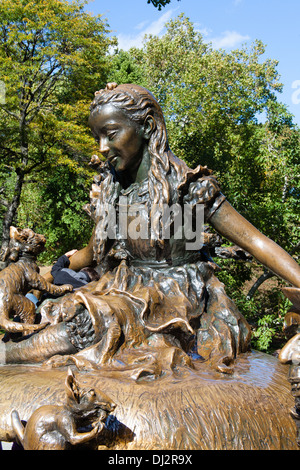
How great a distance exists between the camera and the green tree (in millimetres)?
13438

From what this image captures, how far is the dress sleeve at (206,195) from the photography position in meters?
3.27

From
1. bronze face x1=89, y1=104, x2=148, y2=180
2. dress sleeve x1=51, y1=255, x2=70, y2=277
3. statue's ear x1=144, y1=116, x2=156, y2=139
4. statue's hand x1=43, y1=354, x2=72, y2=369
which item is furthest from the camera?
dress sleeve x1=51, y1=255, x2=70, y2=277

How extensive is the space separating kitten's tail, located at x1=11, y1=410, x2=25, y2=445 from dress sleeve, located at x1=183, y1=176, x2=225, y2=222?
5.59ft

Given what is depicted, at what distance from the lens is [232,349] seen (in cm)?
298

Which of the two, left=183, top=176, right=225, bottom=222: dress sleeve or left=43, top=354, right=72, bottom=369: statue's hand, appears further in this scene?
left=183, top=176, right=225, bottom=222: dress sleeve

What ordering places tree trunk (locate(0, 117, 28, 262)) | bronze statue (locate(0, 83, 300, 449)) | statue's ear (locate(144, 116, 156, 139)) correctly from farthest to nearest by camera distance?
tree trunk (locate(0, 117, 28, 262)) < statue's ear (locate(144, 116, 156, 139)) < bronze statue (locate(0, 83, 300, 449))

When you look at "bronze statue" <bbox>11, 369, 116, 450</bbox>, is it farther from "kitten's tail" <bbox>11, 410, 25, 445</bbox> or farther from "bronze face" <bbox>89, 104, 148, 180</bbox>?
"bronze face" <bbox>89, 104, 148, 180</bbox>

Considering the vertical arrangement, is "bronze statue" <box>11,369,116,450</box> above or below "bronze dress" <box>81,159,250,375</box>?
below

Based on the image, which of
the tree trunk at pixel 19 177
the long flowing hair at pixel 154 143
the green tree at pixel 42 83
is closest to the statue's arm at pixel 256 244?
the long flowing hair at pixel 154 143

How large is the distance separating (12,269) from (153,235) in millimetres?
951

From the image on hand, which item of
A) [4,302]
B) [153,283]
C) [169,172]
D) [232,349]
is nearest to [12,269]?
[4,302]

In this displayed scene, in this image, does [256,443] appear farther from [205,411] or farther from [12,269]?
[12,269]

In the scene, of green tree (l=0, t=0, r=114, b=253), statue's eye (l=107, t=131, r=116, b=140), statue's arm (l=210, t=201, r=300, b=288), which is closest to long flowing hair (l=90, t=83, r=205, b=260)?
statue's eye (l=107, t=131, r=116, b=140)

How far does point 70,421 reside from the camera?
1957 mm
